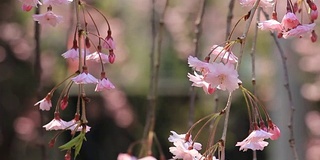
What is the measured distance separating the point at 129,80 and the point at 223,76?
12.6 feet

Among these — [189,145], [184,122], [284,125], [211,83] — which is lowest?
[184,122]

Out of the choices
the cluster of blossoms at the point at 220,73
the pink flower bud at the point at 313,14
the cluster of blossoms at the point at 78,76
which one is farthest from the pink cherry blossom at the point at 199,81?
the pink flower bud at the point at 313,14

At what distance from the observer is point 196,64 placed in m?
1.07

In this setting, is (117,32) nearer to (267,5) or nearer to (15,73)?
(15,73)

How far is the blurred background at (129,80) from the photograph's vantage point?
4117 millimetres

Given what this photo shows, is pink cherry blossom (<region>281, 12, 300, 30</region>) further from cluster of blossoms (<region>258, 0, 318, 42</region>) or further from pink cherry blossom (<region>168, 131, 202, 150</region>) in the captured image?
pink cherry blossom (<region>168, 131, 202, 150</region>)

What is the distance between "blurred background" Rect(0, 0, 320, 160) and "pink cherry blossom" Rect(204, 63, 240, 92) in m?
2.89

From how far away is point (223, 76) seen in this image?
1028 millimetres

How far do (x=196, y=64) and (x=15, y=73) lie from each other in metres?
3.13

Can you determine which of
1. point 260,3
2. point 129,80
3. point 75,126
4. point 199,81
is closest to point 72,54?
point 75,126

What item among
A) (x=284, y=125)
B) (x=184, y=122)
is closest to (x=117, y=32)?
(x=184, y=122)

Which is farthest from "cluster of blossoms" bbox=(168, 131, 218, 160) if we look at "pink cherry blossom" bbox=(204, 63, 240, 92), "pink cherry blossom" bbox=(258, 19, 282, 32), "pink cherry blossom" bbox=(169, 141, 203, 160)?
"pink cherry blossom" bbox=(258, 19, 282, 32)

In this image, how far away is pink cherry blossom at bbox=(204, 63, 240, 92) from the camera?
103 cm

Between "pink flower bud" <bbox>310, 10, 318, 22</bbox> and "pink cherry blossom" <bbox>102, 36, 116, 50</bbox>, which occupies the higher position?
"pink flower bud" <bbox>310, 10, 318, 22</bbox>
